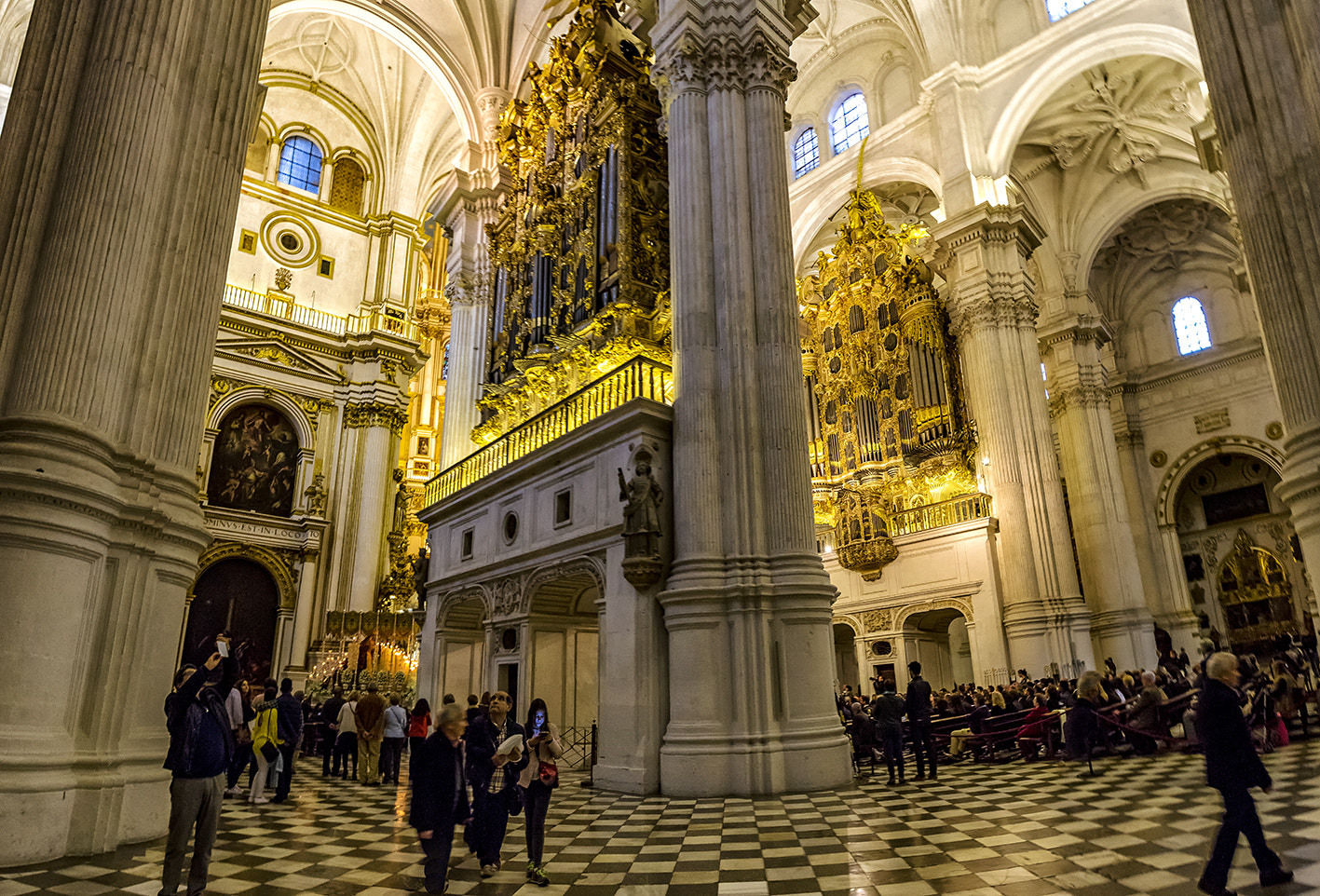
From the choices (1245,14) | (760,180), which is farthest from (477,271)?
(1245,14)

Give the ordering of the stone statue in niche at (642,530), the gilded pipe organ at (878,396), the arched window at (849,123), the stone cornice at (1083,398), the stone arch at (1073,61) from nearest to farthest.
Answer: the stone statue in niche at (642,530)
the stone arch at (1073,61)
the gilded pipe organ at (878,396)
the stone cornice at (1083,398)
the arched window at (849,123)

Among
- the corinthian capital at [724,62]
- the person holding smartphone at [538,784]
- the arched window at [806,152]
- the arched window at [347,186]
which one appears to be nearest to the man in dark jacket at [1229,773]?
the person holding smartphone at [538,784]

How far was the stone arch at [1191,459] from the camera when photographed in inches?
915

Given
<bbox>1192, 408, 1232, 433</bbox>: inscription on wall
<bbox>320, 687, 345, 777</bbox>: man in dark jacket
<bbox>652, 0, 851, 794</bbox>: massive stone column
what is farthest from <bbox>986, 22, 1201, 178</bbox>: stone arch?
<bbox>320, 687, 345, 777</bbox>: man in dark jacket

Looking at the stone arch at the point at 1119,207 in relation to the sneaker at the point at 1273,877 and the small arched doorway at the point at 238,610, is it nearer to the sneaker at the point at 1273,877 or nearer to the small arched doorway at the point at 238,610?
the sneaker at the point at 1273,877

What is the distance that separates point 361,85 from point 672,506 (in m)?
22.7

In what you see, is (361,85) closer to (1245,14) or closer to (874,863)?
(1245,14)

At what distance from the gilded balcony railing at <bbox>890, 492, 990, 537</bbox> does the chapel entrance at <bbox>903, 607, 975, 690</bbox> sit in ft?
6.23

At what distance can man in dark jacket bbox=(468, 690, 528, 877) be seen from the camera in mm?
4914

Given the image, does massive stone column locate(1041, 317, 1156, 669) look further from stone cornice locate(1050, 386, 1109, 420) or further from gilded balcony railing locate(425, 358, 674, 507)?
gilded balcony railing locate(425, 358, 674, 507)

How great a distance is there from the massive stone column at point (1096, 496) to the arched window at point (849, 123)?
7.64 m

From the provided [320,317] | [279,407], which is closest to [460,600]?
[279,407]

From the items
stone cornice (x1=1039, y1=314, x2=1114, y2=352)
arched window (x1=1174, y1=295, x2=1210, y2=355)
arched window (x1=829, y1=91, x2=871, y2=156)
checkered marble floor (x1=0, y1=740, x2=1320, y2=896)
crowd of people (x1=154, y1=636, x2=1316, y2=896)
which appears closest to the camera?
crowd of people (x1=154, y1=636, x2=1316, y2=896)

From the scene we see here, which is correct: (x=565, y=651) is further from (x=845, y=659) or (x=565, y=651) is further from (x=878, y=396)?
(x=845, y=659)
